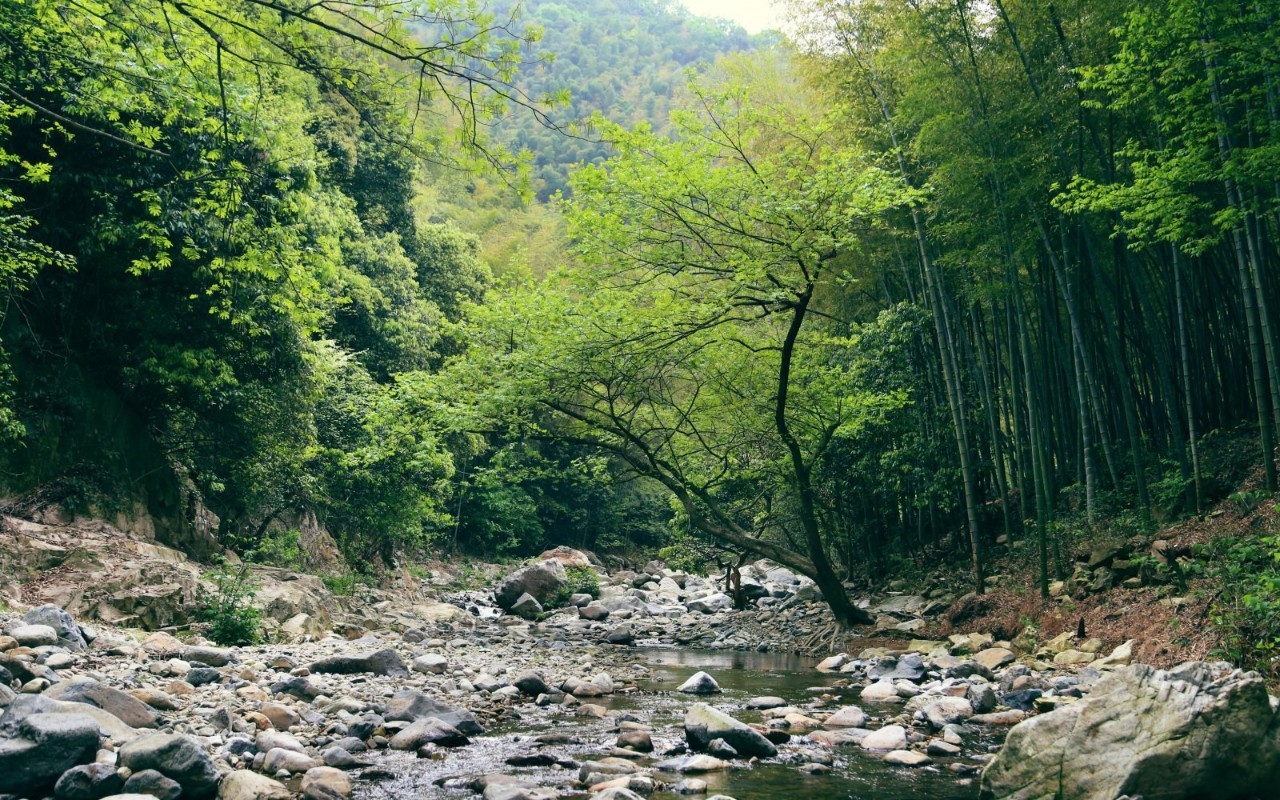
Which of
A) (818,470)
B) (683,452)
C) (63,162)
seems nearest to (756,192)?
(683,452)

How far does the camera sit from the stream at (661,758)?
4434mm

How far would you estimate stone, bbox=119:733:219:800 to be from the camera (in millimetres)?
3859

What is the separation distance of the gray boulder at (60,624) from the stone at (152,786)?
3.14m

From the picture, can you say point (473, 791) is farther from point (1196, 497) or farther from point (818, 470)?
point (818, 470)

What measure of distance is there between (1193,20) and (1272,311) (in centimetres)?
413

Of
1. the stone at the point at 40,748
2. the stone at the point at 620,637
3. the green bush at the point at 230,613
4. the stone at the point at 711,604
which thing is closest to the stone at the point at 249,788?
the stone at the point at 40,748

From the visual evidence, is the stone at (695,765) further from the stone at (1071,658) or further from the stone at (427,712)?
the stone at (1071,658)

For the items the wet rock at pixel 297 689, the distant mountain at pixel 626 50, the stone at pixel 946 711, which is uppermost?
the distant mountain at pixel 626 50

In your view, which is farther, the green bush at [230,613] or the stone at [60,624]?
the green bush at [230,613]

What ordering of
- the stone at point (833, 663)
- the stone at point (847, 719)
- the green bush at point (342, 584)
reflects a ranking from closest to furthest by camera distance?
the stone at point (847, 719)
the stone at point (833, 663)
the green bush at point (342, 584)

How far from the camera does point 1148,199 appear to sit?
6.92 meters

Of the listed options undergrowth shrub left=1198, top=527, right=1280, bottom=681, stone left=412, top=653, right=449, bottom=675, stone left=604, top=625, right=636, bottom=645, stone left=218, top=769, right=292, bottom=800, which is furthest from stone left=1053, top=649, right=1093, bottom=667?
stone left=604, top=625, right=636, bottom=645

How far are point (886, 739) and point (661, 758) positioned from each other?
153 centimetres

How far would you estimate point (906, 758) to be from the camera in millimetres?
5074
